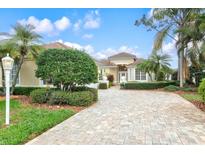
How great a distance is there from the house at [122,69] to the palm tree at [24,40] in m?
13.5

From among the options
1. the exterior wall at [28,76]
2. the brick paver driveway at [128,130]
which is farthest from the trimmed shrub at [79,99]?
the exterior wall at [28,76]

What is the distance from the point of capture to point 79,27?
750 inches

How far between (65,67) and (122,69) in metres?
25.0

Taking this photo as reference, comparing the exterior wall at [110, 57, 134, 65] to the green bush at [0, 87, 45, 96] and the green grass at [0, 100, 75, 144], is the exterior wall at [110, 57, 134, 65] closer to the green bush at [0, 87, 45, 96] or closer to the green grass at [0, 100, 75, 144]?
the green bush at [0, 87, 45, 96]

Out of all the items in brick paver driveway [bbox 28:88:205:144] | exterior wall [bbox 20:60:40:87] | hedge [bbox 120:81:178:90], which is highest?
exterior wall [bbox 20:60:40:87]

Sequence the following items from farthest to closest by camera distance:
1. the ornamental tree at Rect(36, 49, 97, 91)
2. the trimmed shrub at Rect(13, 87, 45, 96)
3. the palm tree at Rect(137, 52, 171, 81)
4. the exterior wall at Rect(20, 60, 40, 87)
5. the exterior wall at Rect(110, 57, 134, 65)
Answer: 1. the exterior wall at Rect(110, 57, 134, 65)
2. the palm tree at Rect(137, 52, 171, 81)
3. the exterior wall at Rect(20, 60, 40, 87)
4. the trimmed shrub at Rect(13, 87, 45, 96)
5. the ornamental tree at Rect(36, 49, 97, 91)

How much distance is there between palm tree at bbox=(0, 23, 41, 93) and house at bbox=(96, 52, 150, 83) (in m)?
13.5

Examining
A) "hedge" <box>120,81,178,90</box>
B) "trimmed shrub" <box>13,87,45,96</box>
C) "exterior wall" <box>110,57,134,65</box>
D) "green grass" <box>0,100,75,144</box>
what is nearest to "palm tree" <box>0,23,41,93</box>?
"trimmed shrub" <box>13,87,45,96</box>

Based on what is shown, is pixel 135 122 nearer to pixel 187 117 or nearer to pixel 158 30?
pixel 187 117

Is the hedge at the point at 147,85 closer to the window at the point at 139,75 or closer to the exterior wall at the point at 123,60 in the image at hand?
the window at the point at 139,75

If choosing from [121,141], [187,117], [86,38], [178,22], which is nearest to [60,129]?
[121,141]

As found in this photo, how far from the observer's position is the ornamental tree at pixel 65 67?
11.9 m

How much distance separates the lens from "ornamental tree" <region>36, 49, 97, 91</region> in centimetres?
1190
